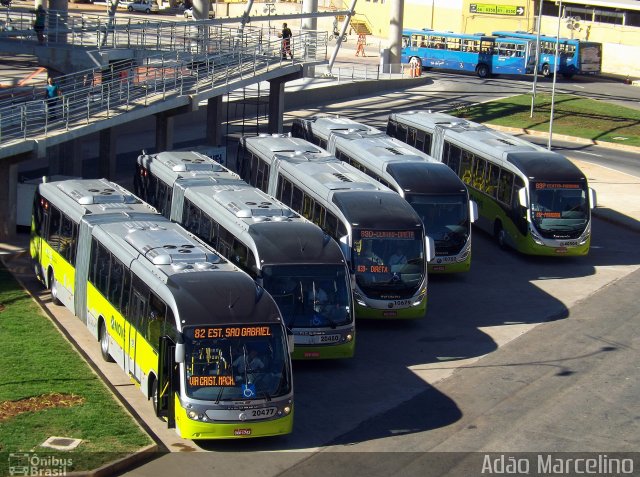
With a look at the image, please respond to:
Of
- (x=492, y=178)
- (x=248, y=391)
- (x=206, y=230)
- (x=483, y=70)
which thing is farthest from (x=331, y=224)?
(x=483, y=70)

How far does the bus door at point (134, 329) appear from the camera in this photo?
20.4 meters

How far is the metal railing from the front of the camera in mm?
31438

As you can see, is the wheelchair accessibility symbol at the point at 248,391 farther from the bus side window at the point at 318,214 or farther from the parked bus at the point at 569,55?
the parked bus at the point at 569,55

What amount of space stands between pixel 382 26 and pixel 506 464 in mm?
75148

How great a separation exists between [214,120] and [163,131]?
3642 millimetres

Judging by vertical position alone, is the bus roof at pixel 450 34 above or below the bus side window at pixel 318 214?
above

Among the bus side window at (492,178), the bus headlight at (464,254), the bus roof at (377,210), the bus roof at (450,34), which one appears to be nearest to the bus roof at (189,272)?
the bus roof at (377,210)

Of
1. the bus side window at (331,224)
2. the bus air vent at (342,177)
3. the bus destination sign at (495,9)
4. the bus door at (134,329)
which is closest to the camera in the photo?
the bus door at (134,329)

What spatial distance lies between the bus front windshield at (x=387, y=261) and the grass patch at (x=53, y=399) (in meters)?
6.74

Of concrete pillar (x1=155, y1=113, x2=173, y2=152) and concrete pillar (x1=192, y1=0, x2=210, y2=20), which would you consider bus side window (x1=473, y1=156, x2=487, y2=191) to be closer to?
concrete pillar (x1=155, y1=113, x2=173, y2=152)

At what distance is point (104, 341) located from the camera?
22.5 metres

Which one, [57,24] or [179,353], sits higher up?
[57,24]

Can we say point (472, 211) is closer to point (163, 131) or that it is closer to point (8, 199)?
point (8, 199)

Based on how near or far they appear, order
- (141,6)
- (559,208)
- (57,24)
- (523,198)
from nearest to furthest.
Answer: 1. (559,208)
2. (523,198)
3. (57,24)
4. (141,6)
